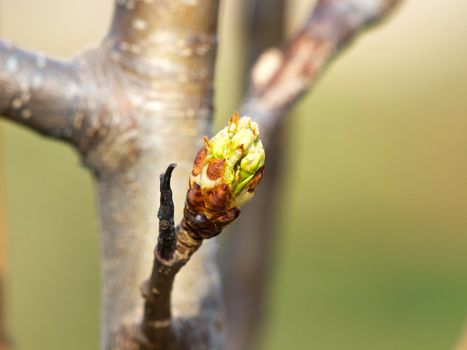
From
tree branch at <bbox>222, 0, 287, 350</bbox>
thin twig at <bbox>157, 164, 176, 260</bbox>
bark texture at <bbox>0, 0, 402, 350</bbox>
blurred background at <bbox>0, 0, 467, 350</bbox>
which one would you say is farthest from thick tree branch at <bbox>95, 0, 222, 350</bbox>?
blurred background at <bbox>0, 0, 467, 350</bbox>

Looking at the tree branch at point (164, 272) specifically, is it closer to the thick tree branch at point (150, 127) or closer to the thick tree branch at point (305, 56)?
the thick tree branch at point (150, 127)

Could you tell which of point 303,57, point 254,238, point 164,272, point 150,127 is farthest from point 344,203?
point 164,272

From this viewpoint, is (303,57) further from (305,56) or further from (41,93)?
(41,93)

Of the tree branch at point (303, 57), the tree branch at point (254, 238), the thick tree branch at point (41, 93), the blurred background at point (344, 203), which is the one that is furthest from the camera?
the blurred background at point (344, 203)

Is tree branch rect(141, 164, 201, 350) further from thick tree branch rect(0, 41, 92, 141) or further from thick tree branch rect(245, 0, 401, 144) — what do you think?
thick tree branch rect(245, 0, 401, 144)

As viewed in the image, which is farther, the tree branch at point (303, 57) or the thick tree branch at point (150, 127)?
the tree branch at point (303, 57)

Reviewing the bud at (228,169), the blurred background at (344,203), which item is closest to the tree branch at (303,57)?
the bud at (228,169)
